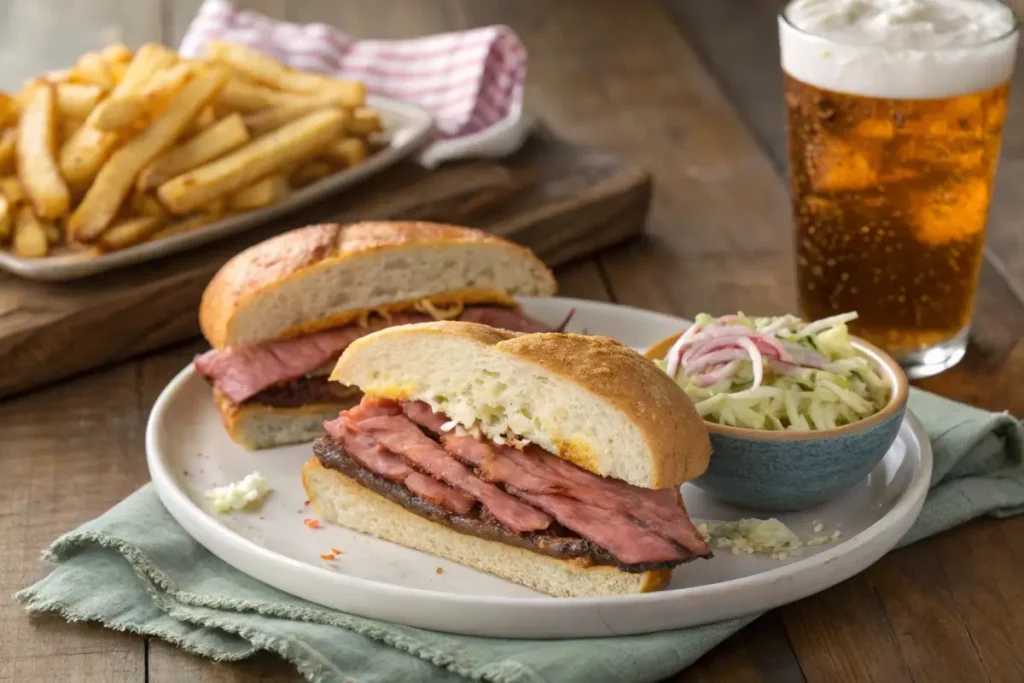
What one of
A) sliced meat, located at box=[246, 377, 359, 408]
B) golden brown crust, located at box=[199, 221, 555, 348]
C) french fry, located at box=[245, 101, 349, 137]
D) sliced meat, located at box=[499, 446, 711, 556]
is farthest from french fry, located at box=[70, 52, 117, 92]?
sliced meat, located at box=[499, 446, 711, 556]

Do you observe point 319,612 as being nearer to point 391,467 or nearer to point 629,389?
point 391,467

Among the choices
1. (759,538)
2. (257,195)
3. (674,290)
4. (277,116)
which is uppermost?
(277,116)

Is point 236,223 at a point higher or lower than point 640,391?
lower

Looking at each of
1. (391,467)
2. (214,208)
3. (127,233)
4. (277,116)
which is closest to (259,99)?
(277,116)

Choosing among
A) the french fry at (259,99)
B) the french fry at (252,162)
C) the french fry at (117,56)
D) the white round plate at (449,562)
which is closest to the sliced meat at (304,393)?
the white round plate at (449,562)

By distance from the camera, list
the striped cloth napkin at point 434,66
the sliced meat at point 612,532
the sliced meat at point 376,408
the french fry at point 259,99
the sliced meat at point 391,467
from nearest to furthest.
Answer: the sliced meat at point 612,532 < the sliced meat at point 391,467 < the sliced meat at point 376,408 < the french fry at point 259,99 < the striped cloth napkin at point 434,66

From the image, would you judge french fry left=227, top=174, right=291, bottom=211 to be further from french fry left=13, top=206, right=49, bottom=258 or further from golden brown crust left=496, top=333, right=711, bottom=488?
golden brown crust left=496, top=333, right=711, bottom=488

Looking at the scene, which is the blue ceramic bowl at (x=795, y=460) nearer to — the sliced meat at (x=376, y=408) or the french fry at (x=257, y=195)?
the sliced meat at (x=376, y=408)
